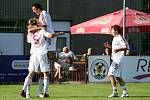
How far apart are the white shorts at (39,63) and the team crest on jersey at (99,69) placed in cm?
974

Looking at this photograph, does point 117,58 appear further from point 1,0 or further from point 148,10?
point 148,10

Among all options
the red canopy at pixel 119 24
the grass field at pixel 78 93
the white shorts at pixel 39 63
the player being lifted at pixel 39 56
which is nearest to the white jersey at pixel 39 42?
the player being lifted at pixel 39 56

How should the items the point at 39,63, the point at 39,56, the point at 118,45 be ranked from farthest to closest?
the point at 118,45
the point at 39,63
the point at 39,56

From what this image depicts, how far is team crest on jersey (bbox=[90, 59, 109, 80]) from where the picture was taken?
82.2 feet

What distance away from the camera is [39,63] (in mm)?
15398

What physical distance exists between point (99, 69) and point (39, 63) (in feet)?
32.7

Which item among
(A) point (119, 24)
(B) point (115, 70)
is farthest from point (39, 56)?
(A) point (119, 24)

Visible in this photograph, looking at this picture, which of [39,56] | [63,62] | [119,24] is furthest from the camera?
[119,24]

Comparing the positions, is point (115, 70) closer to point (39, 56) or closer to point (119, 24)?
point (39, 56)

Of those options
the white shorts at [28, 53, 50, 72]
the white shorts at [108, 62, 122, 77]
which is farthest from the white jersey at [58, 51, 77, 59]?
the white shorts at [28, 53, 50, 72]

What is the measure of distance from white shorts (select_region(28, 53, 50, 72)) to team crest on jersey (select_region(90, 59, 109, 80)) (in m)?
9.74

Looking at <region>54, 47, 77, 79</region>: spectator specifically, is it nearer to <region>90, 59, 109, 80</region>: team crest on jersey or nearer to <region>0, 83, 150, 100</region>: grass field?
<region>90, 59, 109, 80</region>: team crest on jersey

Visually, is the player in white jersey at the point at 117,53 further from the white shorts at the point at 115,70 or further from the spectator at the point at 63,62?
the spectator at the point at 63,62

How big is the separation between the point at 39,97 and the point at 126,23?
12.2m
